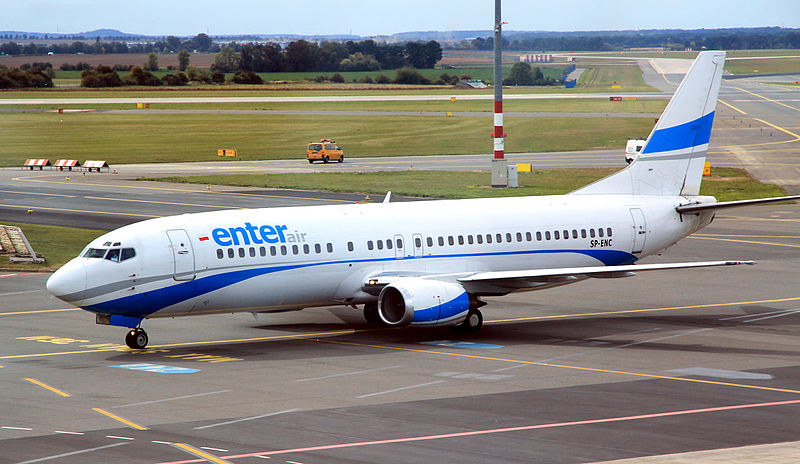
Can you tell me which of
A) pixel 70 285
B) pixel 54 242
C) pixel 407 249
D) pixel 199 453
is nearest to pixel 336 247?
pixel 407 249

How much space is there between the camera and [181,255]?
103 ft

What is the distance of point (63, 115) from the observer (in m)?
142

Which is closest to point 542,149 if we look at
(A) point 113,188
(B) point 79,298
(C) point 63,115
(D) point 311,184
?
(D) point 311,184

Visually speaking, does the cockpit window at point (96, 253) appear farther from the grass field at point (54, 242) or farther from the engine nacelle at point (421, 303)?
the grass field at point (54, 242)

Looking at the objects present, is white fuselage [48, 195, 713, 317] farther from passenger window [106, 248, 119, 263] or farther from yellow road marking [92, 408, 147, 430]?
yellow road marking [92, 408, 147, 430]

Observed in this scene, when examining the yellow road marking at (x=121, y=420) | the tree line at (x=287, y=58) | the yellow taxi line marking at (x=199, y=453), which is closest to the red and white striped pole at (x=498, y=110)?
the yellow road marking at (x=121, y=420)

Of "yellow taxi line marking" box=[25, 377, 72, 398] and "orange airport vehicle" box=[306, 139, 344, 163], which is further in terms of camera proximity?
"orange airport vehicle" box=[306, 139, 344, 163]

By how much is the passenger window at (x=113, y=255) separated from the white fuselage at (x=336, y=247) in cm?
11

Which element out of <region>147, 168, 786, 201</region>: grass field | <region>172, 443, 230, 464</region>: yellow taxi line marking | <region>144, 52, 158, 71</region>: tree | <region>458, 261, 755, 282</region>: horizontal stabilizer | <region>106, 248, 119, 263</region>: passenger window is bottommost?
<region>147, 168, 786, 201</region>: grass field

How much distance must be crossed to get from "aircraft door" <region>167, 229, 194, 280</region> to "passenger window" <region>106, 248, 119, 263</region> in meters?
1.57

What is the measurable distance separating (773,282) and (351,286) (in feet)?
65.1

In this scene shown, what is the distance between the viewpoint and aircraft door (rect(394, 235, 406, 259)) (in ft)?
114

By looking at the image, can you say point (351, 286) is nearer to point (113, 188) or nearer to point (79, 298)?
point (79, 298)

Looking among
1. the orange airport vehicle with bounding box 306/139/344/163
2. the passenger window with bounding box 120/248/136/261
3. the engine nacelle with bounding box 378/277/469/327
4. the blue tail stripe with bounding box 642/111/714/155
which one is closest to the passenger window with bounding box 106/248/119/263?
the passenger window with bounding box 120/248/136/261
